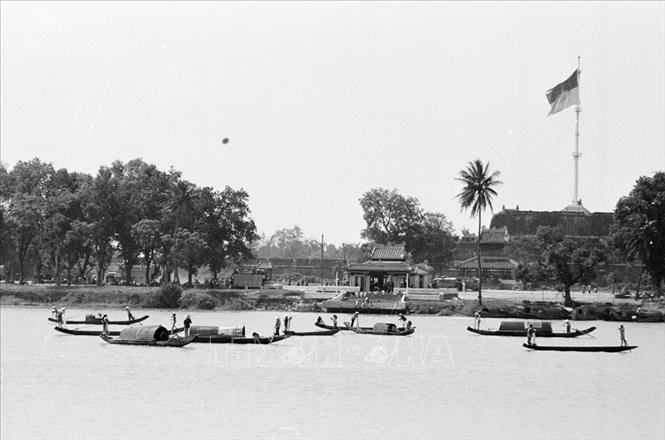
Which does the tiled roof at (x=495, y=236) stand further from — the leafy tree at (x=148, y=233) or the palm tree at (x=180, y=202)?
the leafy tree at (x=148, y=233)

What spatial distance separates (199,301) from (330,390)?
167ft

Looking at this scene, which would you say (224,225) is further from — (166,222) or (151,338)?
(151,338)

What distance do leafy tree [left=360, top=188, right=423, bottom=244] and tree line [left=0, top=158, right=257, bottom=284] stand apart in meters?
25.0

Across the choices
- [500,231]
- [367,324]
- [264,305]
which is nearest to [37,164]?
[264,305]

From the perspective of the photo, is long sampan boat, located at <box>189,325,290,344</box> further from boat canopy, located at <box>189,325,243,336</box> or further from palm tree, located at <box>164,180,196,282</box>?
palm tree, located at <box>164,180,196,282</box>

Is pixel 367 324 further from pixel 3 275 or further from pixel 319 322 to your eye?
pixel 3 275

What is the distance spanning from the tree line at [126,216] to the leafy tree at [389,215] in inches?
985

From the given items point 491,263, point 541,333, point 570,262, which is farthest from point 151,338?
point 491,263

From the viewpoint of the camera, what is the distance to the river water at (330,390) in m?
32.2

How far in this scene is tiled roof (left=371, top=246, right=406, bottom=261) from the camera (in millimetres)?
98406

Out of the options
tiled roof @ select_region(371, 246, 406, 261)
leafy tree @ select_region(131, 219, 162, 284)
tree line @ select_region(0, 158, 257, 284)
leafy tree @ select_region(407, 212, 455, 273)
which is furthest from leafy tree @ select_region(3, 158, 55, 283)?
leafy tree @ select_region(407, 212, 455, 273)

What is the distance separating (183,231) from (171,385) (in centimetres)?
5522

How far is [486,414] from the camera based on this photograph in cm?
3497

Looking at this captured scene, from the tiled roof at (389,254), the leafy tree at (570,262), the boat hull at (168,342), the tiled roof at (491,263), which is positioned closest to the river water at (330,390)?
the boat hull at (168,342)
